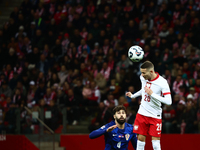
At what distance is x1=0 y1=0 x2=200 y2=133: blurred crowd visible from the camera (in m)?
12.8

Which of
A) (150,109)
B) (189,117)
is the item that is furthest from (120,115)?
(189,117)

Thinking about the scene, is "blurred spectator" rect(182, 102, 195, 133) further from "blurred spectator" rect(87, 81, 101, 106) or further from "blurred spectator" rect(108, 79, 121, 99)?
"blurred spectator" rect(87, 81, 101, 106)

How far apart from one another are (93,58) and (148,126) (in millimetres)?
7757

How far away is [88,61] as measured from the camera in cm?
1566

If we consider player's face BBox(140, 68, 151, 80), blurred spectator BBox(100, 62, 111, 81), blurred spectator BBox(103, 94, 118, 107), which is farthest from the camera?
blurred spectator BBox(100, 62, 111, 81)

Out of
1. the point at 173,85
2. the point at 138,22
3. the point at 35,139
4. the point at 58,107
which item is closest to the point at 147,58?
the point at 173,85

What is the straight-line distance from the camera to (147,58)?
14250 mm

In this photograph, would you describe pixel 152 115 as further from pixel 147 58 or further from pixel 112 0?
pixel 112 0

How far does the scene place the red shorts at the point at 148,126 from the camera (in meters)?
8.23

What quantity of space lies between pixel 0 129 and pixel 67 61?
13.7 ft

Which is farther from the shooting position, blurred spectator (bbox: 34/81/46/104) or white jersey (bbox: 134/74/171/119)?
blurred spectator (bbox: 34/81/46/104)

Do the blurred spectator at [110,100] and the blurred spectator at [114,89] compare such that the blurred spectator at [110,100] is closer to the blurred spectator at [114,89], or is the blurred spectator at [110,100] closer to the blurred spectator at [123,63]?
the blurred spectator at [114,89]

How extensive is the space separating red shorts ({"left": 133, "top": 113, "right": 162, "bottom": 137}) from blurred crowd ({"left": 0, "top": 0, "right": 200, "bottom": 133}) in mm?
3803

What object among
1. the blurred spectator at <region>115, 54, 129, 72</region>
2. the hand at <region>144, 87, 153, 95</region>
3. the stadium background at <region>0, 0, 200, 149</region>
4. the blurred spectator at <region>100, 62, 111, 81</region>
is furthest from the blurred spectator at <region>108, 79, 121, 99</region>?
the hand at <region>144, 87, 153, 95</region>
